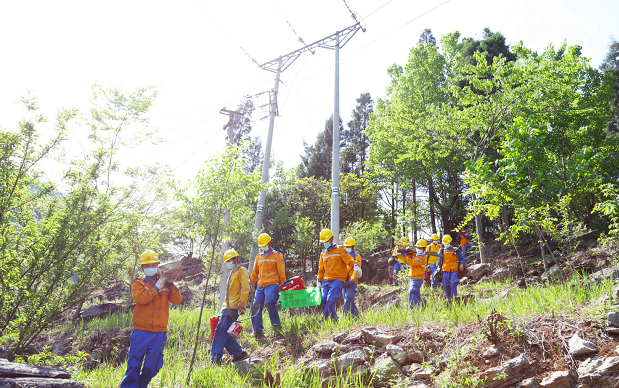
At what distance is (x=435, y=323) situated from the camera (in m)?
4.78

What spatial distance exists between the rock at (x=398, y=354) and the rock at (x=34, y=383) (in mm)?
3811

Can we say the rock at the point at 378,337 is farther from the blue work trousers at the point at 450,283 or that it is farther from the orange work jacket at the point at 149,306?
the blue work trousers at the point at 450,283

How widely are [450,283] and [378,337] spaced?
4.93m

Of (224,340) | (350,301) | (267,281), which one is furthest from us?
(350,301)

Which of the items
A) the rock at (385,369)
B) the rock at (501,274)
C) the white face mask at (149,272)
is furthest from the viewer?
the rock at (501,274)

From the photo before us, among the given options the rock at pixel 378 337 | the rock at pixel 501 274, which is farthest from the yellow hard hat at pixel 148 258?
the rock at pixel 501 274

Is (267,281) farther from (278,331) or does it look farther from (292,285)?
(278,331)

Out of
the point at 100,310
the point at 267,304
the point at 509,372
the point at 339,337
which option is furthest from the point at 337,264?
the point at 100,310

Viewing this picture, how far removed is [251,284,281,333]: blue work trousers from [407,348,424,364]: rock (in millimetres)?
2989

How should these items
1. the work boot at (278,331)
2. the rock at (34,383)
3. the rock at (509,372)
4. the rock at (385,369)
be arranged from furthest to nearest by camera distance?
the work boot at (278,331), the rock at (385,369), the rock at (509,372), the rock at (34,383)

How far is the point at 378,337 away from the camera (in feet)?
15.2

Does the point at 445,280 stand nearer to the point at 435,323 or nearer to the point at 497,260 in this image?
the point at 435,323

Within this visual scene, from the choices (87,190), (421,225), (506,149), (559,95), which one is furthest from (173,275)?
(421,225)

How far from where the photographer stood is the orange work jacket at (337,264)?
280 inches
